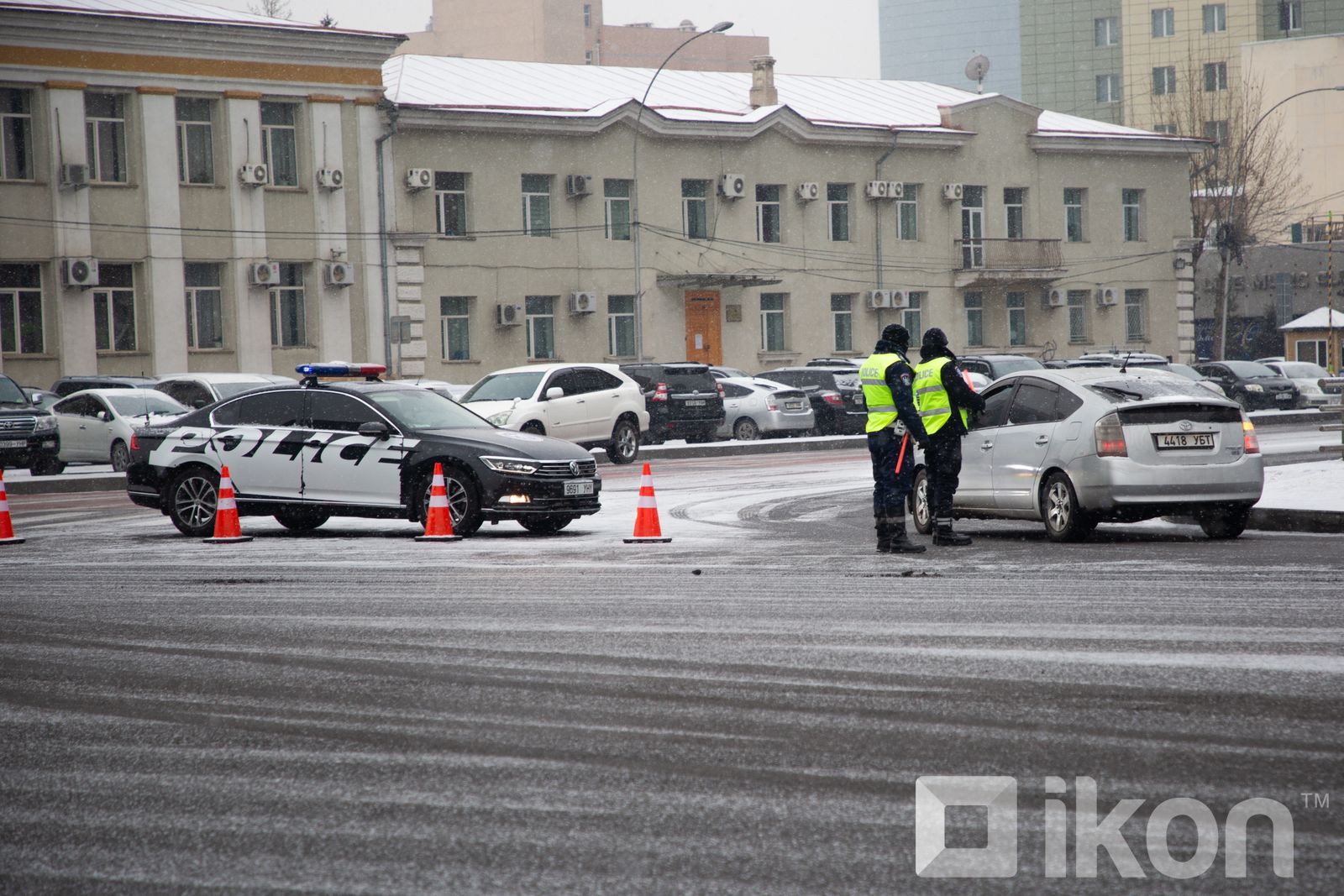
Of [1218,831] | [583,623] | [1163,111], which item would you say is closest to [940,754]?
[1218,831]

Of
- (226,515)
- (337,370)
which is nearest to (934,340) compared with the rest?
(337,370)

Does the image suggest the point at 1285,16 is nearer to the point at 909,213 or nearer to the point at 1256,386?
the point at 909,213

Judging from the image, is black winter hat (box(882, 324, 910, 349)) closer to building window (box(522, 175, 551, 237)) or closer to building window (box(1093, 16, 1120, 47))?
building window (box(522, 175, 551, 237))

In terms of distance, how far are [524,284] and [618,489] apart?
22.3 m

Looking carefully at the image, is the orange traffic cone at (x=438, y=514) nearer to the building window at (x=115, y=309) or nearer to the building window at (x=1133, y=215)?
the building window at (x=115, y=309)

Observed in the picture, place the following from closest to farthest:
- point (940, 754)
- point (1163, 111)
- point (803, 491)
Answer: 1. point (940, 754)
2. point (803, 491)
3. point (1163, 111)

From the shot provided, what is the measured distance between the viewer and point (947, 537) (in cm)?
1414

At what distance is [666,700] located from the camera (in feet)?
23.2

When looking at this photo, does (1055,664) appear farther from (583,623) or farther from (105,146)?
(105,146)

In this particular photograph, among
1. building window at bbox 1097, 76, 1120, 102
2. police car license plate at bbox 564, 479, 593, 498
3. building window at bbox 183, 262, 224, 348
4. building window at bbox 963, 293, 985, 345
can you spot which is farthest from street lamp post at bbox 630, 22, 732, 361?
building window at bbox 1097, 76, 1120, 102

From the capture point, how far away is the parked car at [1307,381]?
47.7 meters

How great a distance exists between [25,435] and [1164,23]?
88114 mm

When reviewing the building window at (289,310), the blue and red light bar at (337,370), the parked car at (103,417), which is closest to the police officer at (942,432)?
the blue and red light bar at (337,370)

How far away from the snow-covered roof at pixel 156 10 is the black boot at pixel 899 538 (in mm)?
30424
